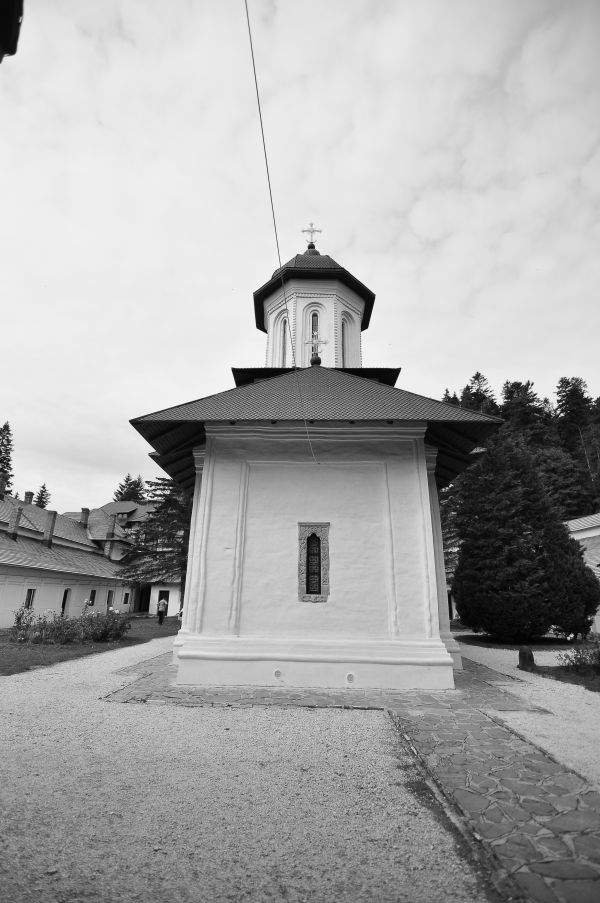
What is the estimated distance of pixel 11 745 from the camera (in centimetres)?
479

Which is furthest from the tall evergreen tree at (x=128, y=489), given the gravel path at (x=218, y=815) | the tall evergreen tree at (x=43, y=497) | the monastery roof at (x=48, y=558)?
the gravel path at (x=218, y=815)

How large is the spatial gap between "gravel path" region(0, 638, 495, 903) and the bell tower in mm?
10622

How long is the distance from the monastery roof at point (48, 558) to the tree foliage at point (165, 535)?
7.32 ft

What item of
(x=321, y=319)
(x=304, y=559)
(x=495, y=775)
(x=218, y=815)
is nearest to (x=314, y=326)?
(x=321, y=319)

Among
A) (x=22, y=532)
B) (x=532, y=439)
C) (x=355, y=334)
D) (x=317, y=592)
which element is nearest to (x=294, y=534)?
(x=317, y=592)

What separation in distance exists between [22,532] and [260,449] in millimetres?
24289

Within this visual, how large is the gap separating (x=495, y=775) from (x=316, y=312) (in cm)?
1295

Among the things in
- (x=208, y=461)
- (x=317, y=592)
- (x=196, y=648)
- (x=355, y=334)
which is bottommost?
(x=196, y=648)

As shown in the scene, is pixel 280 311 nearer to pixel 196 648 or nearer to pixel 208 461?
pixel 208 461

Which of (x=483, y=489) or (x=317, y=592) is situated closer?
(x=317, y=592)

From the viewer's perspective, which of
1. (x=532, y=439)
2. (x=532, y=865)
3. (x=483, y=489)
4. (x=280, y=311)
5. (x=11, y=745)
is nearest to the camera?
(x=532, y=865)

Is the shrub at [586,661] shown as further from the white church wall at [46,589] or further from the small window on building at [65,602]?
the small window on building at [65,602]

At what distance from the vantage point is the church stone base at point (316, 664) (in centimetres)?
763

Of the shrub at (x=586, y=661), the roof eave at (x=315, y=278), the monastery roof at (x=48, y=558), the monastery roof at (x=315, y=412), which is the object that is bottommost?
the shrub at (x=586, y=661)
